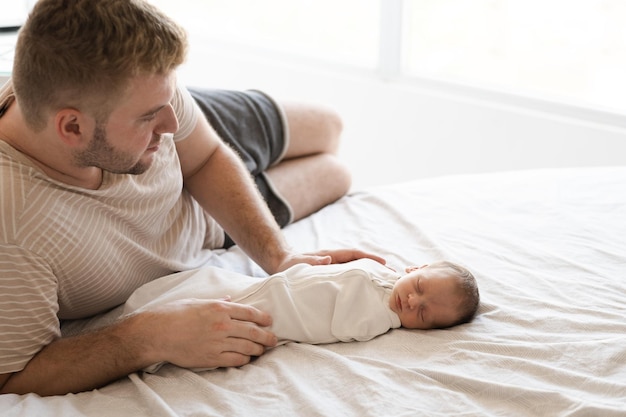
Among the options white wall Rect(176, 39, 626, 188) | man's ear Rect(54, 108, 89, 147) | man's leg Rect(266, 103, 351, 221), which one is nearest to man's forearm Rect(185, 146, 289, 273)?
man's leg Rect(266, 103, 351, 221)

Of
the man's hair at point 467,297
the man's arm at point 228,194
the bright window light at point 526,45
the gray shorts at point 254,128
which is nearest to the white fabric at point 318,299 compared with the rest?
the man's hair at point 467,297

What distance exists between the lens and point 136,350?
4.95 ft

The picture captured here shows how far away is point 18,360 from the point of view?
1485mm

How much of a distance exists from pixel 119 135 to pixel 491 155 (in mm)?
1949

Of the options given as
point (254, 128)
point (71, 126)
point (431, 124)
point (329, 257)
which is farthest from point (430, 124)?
point (71, 126)

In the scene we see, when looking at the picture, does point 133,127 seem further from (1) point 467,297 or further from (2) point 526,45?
(2) point 526,45

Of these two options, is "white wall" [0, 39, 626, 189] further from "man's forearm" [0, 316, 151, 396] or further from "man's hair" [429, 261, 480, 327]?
"man's forearm" [0, 316, 151, 396]

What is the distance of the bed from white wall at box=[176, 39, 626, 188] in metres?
0.95

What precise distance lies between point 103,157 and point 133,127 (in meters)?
0.08

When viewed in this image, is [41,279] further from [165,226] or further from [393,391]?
[393,391]

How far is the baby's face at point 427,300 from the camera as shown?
1582 mm

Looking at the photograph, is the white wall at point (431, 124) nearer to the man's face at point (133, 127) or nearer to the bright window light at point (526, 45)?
the bright window light at point (526, 45)

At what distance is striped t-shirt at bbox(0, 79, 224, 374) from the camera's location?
57.3 inches


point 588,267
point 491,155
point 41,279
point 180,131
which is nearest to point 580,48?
point 491,155
